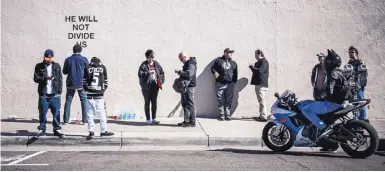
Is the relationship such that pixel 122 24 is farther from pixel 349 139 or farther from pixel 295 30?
pixel 349 139

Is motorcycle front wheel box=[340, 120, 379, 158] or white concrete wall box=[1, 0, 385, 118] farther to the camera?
white concrete wall box=[1, 0, 385, 118]

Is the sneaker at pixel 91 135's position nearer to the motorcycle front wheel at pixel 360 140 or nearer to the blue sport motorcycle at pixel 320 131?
the blue sport motorcycle at pixel 320 131

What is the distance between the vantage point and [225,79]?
1189cm

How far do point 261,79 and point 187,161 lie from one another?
4.93 meters

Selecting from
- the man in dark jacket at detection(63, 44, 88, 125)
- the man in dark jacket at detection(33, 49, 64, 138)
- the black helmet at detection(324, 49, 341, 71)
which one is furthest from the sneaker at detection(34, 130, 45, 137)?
the black helmet at detection(324, 49, 341, 71)

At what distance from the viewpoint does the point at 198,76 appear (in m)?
12.5

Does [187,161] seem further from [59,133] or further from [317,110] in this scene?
[59,133]

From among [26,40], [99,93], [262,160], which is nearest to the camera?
[262,160]

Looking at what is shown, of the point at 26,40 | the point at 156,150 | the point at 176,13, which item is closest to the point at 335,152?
the point at 156,150

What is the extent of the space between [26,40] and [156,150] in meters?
5.43

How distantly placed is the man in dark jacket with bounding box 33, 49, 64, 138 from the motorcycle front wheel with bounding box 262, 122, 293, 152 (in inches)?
157

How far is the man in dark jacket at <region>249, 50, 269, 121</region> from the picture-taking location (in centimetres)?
1195

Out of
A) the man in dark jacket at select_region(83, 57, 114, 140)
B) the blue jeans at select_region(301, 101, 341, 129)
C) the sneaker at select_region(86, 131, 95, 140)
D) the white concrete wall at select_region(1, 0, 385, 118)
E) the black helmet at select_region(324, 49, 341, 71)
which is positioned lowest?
the sneaker at select_region(86, 131, 95, 140)

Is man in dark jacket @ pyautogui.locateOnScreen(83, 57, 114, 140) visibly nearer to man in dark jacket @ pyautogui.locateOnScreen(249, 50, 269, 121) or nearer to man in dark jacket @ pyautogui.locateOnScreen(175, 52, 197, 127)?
man in dark jacket @ pyautogui.locateOnScreen(175, 52, 197, 127)
